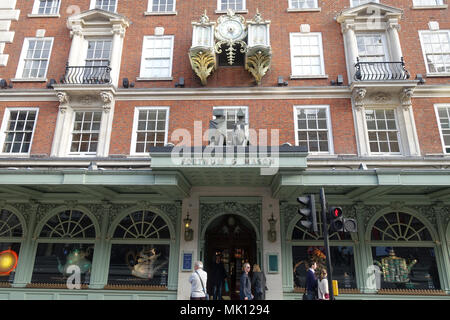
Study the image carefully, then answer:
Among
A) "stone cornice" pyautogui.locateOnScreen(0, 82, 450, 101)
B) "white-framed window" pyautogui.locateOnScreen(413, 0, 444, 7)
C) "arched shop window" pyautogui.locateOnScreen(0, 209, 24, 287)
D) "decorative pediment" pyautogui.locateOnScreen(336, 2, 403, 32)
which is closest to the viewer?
"arched shop window" pyautogui.locateOnScreen(0, 209, 24, 287)

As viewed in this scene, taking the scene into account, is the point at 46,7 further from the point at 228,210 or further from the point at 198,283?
the point at 198,283

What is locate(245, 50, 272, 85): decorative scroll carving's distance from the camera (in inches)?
517

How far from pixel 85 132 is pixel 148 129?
2692 mm

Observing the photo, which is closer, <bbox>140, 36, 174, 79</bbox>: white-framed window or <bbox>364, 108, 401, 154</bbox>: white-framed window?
<bbox>364, 108, 401, 154</bbox>: white-framed window

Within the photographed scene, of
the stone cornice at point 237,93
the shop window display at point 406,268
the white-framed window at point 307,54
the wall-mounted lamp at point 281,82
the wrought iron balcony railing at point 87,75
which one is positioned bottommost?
the shop window display at point 406,268

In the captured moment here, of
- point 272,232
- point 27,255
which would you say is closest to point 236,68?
point 272,232

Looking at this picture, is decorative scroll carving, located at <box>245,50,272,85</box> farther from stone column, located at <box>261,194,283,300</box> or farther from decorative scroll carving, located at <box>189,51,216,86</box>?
stone column, located at <box>261,194,283,300</box>

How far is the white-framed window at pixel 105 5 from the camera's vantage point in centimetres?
1554

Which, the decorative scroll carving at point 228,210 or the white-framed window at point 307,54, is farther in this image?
the white-framed window at point 307,54

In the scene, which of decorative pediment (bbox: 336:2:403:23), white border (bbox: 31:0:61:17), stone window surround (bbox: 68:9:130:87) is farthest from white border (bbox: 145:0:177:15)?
decorative pediment (bbox: 336:2:403:23)

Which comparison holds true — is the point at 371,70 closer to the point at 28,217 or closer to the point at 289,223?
the point at 289,223

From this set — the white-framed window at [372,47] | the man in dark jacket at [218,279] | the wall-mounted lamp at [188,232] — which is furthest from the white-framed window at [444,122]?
the wall-mounted lamp at [188,232]

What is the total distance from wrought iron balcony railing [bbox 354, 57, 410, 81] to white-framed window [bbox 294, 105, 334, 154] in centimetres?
205

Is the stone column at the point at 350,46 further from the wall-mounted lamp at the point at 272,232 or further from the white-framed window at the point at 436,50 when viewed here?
the wall-mounted lamp at the point at 272,232
